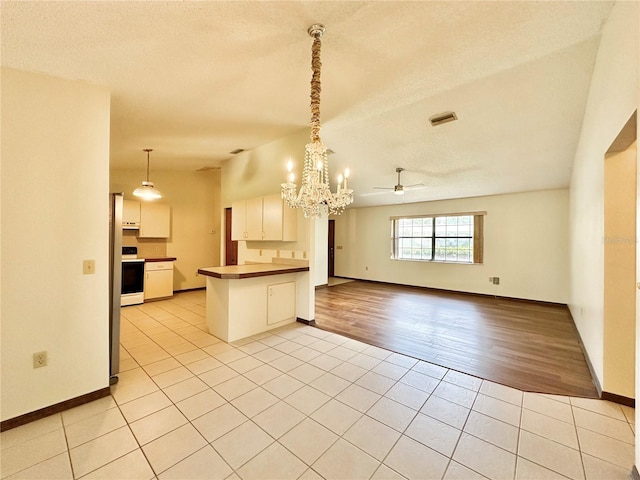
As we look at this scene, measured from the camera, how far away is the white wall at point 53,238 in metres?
1.90

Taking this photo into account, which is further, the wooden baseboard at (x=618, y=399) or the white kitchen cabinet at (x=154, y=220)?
the white kitchen cabinet at (x=154, y=220)

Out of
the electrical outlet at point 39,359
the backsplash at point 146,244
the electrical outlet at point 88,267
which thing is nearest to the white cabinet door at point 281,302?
the electrical outlet at point 88,267

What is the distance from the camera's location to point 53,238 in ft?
6.75

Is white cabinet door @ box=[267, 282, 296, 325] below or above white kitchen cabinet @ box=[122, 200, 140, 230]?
below

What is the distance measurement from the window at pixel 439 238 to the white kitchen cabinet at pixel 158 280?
5729 mm

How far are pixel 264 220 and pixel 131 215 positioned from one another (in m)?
3.24

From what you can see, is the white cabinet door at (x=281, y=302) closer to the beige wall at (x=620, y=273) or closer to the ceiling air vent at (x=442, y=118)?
the ceiling air vent at (x=442, y=118)

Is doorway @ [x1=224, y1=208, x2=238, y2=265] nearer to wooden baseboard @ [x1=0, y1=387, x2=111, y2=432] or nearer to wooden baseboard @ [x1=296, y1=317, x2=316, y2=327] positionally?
wooden baseboard @ [x1=296, y1=317, x2=316, y2=327]

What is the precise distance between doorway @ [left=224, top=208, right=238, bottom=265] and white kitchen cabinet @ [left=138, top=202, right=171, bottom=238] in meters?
1.43

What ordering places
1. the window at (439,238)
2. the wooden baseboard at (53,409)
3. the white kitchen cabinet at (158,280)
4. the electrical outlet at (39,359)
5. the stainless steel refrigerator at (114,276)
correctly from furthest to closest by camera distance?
the window at (439,238), the white kitchen cabinet at (158,280), the stainless steel refrigerator at (114,276), the electrical outlet at (39,359), the wooden baseboard at (53,409)

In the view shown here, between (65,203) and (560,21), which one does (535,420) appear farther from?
(65,203)

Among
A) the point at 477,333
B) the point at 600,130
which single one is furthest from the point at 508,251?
the point at 600,130

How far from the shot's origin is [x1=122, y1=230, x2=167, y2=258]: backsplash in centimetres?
570

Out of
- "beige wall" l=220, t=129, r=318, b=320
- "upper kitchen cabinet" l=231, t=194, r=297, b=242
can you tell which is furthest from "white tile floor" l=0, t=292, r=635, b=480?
"upper kitchen cabinet" l=231, t=194, r=297, b=242
